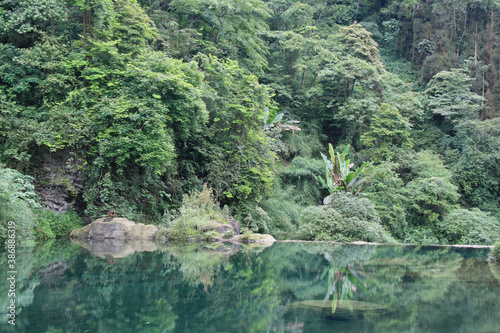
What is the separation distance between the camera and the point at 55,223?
10.8 meters

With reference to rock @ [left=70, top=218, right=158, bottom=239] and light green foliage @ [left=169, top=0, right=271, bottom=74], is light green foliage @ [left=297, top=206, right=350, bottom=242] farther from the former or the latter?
light green foliage @ [left=169, top=0, right=271, bottom=74]

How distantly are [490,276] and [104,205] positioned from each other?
9.41 metres

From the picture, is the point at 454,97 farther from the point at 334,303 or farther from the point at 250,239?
the point at 334,303

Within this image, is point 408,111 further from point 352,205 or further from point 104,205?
point 104,205

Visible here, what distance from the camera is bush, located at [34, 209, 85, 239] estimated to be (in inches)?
401

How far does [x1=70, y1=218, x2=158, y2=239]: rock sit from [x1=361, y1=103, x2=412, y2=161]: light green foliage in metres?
12.3

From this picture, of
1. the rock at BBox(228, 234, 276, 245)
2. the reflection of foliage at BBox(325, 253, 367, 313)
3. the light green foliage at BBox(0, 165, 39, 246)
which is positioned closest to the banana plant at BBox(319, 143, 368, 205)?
the rock at BBox(228, 234, 276, 245)

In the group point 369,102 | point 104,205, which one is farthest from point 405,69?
point 104,205

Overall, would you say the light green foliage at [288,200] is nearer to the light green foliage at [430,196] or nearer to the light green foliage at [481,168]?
the light green foliage at [430,196]

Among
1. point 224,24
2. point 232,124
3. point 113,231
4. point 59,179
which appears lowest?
point 113,231

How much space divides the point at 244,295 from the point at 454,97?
2084 centimetres

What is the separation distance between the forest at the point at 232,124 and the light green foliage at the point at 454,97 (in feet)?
0.31

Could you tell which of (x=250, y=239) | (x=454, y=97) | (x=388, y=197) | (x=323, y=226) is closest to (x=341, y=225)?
(x=323, y=226)

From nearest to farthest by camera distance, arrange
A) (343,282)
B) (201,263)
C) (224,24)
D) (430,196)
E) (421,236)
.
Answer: (343,282) → (201,263) → (421,236) → (430,196) → (224,24)
